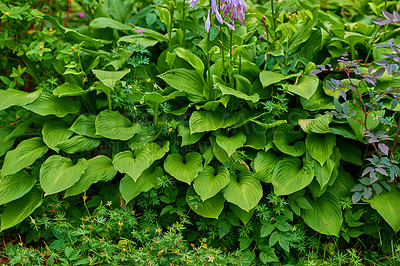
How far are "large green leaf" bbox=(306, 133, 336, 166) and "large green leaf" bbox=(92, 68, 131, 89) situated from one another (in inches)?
63.1

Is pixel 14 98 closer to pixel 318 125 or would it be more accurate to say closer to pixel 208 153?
pixel 208 153

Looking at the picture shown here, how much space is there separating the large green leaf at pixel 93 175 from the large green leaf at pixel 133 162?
113 millimetres

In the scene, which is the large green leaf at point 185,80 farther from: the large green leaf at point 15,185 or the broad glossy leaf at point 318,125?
the large green leaf at point 15,185

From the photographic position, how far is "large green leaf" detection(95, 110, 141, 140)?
3.02 meters

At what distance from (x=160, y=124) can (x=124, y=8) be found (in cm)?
183

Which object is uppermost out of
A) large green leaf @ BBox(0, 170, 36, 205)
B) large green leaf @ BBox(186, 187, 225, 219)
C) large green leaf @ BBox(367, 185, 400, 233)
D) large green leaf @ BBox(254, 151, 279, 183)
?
large green leaf @ BBox(0, 170, 36, 205)

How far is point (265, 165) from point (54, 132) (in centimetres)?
177

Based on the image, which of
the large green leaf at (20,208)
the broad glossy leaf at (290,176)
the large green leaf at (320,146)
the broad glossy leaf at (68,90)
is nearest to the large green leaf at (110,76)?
the broad glossy leaf at (68,90)

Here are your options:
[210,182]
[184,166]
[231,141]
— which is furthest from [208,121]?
[210,182]

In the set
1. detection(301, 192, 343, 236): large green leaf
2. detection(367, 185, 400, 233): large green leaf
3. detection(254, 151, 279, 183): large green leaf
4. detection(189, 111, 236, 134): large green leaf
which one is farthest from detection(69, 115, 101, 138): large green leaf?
detection(367, 185, 400, 233): large green leaf

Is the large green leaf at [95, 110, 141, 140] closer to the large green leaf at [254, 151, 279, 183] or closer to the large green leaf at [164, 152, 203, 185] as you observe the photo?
the large green leaf at [164, 152, 203, 185]

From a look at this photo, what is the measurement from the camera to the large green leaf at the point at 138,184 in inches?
112

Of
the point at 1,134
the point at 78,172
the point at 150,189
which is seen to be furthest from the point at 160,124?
the point at 1,134

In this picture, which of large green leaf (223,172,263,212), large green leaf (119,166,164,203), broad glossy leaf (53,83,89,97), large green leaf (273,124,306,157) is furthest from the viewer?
broad glossy leaf (53,83,89,97)
